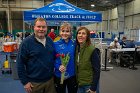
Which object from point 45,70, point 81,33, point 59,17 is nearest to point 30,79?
point 45,70

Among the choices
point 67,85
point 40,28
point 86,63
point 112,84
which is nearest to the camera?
point 40,28

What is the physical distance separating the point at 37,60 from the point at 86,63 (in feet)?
1.88

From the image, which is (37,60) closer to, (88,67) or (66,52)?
(66,52)

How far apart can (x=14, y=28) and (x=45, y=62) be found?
24.2 meters

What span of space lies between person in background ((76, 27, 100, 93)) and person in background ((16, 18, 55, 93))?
323 millimetres

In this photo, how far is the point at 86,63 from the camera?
255cm

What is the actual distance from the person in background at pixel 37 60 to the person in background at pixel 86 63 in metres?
0.32

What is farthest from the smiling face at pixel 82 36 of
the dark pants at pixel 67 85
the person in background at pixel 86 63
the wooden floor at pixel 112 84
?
the wooden floor at pixel 112 84

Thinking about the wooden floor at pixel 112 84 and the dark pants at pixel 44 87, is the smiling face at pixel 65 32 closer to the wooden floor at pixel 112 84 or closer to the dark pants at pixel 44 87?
the dark pants at pixel 44 87

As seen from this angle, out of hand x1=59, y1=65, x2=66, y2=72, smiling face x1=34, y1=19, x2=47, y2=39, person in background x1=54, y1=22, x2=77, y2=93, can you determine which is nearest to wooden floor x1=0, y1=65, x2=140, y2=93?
person in background x1=54, y1=22, x2=77, y2=93

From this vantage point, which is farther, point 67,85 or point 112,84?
point 112,84

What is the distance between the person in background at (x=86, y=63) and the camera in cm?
253

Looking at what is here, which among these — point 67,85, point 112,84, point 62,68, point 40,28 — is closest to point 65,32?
point 40,28

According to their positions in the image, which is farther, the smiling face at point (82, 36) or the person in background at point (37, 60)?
the smiling face at point (82, 36)
